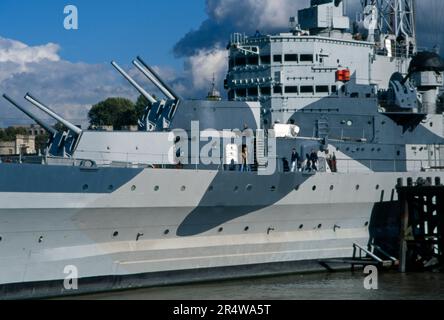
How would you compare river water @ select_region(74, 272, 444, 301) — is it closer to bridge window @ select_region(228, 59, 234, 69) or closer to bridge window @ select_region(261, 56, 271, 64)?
bridge window @ select_region(261, 56, 271, 64)

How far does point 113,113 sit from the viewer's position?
6925cm

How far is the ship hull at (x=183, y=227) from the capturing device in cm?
2053

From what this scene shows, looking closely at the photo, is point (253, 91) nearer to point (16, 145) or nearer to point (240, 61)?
point (240, 61)

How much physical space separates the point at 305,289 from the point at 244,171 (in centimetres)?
367

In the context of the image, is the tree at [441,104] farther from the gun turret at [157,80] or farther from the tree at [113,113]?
the tree at [113,113]

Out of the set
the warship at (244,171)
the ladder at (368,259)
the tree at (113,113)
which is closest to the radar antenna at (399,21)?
the warship at (244,171)

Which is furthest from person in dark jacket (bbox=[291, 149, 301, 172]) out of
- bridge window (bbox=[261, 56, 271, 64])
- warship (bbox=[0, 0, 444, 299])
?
bridge window (bbox=[261, 56, 271, 64])

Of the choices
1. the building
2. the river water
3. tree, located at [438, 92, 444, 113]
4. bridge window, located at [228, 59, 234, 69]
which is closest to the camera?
the river water

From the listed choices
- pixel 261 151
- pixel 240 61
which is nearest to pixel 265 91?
pixel 240 61

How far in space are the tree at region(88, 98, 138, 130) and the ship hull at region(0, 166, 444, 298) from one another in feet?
131

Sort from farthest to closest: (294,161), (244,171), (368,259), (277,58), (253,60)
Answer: (253,60) < (277,58) < (368,259) < (294,161) < (244,171)

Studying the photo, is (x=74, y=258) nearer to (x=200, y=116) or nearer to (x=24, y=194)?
(x=24, y=194)

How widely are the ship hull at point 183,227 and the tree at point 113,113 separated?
39856mm

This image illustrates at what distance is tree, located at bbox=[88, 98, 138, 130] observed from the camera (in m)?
65.4
